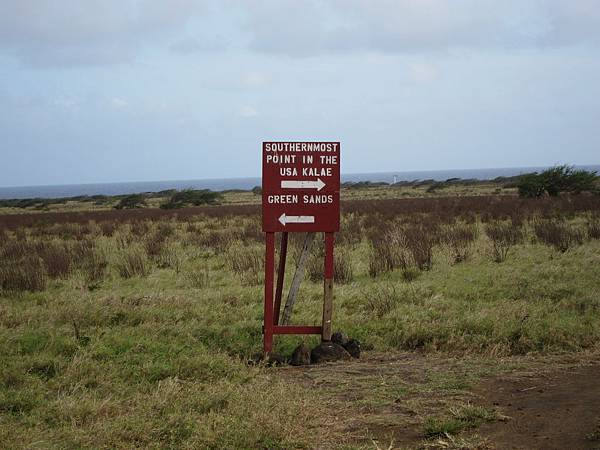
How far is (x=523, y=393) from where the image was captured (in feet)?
17.8

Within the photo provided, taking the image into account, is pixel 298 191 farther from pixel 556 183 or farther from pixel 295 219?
pixel 556 183

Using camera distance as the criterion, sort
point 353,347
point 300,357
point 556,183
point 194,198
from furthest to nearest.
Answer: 1. point 194,198
2. point 556,183
3. point 353,347
4. point 300,357

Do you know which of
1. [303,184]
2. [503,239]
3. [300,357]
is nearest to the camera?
[300,357]

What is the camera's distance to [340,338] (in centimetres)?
729

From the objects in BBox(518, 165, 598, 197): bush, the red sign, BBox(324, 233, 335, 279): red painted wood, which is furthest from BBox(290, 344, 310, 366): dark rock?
BBox(518, 165, 598, 197): bush

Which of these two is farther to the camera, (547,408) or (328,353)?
(328,353)

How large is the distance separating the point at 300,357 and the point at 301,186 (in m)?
1.88

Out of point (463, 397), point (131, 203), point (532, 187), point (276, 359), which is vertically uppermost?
point (532, 187)

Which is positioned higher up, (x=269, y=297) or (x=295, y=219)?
(x=295, y=219)

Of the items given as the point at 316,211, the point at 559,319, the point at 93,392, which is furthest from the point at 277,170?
the point at 559,319

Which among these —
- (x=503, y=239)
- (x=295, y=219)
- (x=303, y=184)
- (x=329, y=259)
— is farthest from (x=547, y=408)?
(x=503, y=239)

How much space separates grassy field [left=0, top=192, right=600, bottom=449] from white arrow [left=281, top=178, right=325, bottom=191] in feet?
6.37

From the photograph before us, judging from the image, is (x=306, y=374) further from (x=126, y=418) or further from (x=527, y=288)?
(x=527, y=288)

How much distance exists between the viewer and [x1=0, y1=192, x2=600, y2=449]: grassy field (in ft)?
15.5
